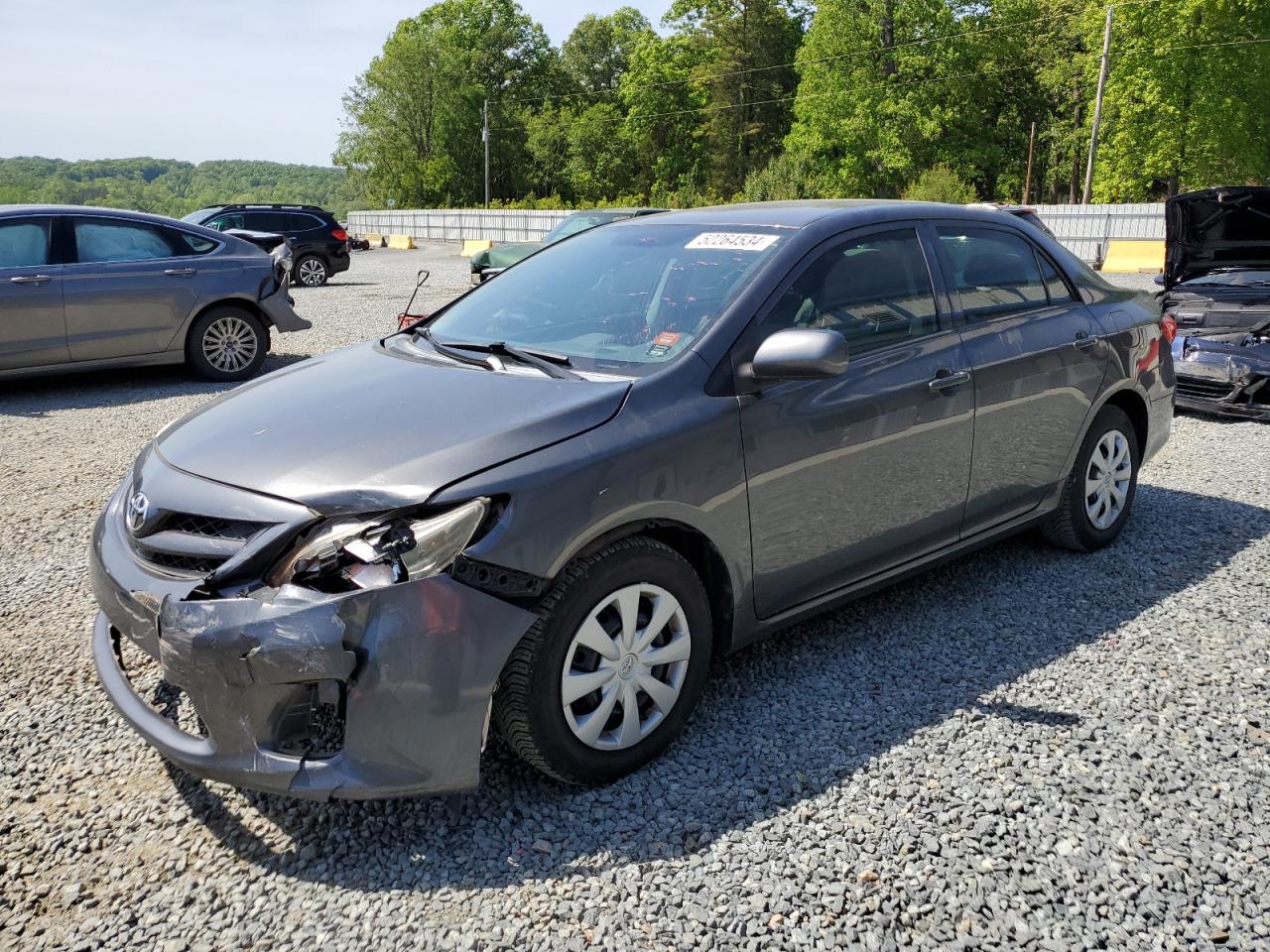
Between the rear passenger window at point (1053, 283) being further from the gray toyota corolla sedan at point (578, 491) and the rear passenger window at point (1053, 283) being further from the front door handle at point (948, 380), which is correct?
the front door handle at point (948, 380)

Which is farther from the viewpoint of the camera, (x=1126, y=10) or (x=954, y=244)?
(x=1126, y=10)

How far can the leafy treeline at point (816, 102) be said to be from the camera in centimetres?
4031

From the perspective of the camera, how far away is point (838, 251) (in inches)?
148

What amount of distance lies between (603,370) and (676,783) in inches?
51.5

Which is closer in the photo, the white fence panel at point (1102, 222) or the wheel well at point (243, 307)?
the wheel well at point (243, 307)

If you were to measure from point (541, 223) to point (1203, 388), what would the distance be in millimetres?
38705

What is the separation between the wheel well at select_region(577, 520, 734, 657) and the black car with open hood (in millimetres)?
6211

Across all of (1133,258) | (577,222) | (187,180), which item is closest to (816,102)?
(1133,258)

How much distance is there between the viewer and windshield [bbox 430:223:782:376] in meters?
3.44

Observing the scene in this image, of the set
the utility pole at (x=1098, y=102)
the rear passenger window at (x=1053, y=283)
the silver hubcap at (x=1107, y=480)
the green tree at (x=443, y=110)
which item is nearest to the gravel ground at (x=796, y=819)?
the silver hubcap at (x=1107, y=480)

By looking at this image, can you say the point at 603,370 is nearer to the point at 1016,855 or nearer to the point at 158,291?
the point at 1016,855

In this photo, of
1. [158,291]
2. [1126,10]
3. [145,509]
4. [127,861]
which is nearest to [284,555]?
[145,509]

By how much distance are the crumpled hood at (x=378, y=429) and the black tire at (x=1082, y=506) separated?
271cm

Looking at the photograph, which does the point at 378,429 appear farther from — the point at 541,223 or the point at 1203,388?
the point at 541,223
